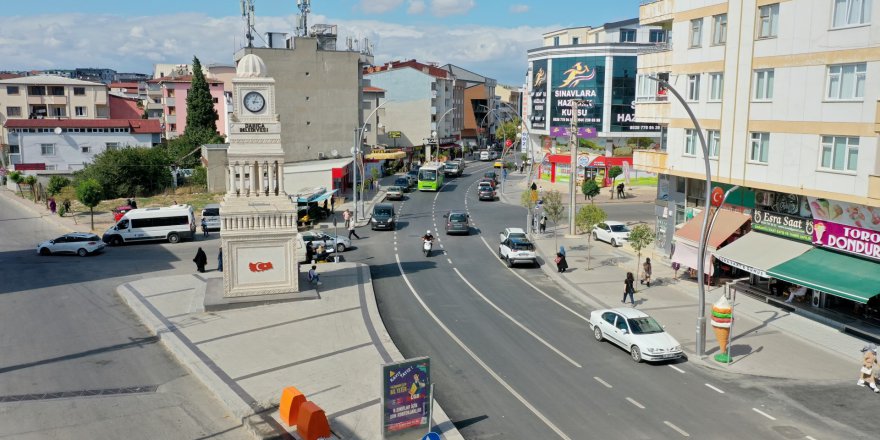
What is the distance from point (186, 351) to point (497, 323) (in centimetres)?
1121

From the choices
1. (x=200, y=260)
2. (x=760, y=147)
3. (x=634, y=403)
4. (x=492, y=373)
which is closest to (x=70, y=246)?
(x=200, y=260)

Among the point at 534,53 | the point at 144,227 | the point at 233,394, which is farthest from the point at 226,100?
the point at 233,394

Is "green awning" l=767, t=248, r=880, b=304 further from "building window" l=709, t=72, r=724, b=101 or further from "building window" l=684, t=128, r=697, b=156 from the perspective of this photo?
"building window" l=684, t=128, r=697, b=156

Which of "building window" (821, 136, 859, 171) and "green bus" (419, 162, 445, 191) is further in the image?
"green bus" (419, 162, 445, 191)

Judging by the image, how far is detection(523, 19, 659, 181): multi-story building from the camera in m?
78.2

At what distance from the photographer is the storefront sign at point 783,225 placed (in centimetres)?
2702

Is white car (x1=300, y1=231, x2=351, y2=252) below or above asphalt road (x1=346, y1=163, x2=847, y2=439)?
above

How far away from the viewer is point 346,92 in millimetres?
76812

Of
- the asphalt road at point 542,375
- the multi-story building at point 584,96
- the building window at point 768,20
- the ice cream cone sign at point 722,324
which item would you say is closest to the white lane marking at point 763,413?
the asphalt road at point 542,375

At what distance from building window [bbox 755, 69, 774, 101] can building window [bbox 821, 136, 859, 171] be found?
3598 mm

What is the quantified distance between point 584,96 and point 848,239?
57789mm

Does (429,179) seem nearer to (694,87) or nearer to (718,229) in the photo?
(694,87)

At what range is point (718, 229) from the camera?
1228 inches

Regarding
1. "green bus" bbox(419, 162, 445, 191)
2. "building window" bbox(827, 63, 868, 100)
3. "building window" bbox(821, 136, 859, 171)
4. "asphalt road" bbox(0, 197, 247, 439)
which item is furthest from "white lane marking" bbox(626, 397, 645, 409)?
"green bus" bbox(419, 162, 445, 191)
